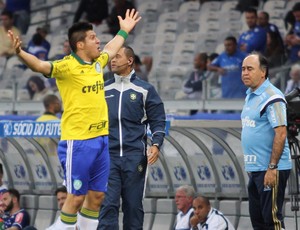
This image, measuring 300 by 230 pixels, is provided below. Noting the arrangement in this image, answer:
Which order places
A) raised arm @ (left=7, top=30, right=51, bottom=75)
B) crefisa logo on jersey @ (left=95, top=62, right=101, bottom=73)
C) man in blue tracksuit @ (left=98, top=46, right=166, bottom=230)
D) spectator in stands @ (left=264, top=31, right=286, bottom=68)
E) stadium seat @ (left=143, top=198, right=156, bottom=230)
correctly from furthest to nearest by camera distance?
spectator in stands @ (left=264, top=31, right=286, bottom=68), stadium seat @ (left=143, top=198, right=156, bottom=230), man in blue tracksuit @ (left=98, top=46, right=166, bottom=230), crefisa logo on jersey @ (left=95, top=62, right=101, bottom=73), raised arm @ (left=7, top=30, right=51, bottom=75)

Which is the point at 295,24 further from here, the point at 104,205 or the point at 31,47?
the point at 104,205

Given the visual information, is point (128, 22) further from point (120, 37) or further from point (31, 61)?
point (31, 61)

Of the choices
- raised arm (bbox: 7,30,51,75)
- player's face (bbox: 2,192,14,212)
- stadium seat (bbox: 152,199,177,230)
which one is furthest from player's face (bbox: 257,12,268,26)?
raised arm (bbox: 7,30,51,75)

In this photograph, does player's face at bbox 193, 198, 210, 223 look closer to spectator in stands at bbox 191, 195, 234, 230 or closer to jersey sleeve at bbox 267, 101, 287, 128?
spectator in stands at bbox 191, 195, 234, 230

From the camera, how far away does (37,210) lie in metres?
14.8

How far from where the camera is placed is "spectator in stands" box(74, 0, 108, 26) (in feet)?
74.5

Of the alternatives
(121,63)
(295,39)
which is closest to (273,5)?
(295,39)

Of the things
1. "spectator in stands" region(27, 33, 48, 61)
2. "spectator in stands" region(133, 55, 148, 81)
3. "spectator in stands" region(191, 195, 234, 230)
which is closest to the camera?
"spectator in stands" region(191, 195, 234, 230)

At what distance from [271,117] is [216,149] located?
3.00 m

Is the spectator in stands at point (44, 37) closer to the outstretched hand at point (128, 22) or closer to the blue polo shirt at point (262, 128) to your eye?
the outstretched hand at point (128, 22)

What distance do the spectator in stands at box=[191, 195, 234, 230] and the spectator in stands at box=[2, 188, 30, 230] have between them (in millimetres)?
2559

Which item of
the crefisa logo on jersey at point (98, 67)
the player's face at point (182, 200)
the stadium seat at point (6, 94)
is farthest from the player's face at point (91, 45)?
the stadium seat at point (6, 94)

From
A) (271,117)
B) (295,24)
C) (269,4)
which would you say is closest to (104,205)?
(271,117)

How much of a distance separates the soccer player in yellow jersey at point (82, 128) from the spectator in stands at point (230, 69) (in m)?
5.90
